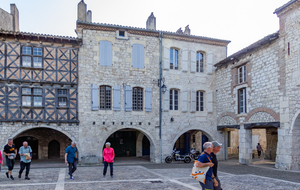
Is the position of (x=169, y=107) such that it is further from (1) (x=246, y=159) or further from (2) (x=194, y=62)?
(1) (x=246, y=159)

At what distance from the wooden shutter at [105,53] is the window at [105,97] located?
148 cm

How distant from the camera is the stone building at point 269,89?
12.0 m

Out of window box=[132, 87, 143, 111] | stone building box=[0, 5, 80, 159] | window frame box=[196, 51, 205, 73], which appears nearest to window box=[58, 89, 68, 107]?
stone building box=[0, 5, 80, 159]

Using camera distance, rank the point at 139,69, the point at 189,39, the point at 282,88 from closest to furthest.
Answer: the point at 282,88 < the point at 139,69 < the point at 189,39

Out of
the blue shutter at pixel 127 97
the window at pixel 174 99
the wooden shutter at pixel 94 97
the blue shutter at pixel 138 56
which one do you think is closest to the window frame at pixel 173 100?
the window at pixel 174 99

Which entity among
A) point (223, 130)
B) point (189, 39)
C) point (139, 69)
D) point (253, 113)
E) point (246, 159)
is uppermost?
point (189, 39)

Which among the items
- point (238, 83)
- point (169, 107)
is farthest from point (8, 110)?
point (238, 83)

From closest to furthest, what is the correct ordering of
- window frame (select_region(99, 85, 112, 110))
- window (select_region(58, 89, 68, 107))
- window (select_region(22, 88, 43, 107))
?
window (select_region(22, 88, 43, 107)), window (select_region(58, 89, 68, 107)), window frame (select_region(99, 85, 112, 110))

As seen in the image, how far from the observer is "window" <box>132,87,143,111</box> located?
1636cm

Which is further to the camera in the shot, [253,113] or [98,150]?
[98,150]

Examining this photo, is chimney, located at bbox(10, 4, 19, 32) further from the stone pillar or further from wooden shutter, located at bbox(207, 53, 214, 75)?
the stone pillar

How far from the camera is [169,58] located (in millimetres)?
17125

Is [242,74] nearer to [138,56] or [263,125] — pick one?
[263,125]

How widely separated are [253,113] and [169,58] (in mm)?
6254
